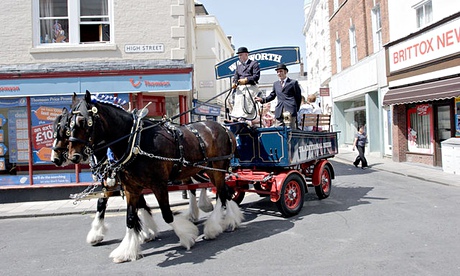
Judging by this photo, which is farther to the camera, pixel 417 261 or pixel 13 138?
pixel 13 138

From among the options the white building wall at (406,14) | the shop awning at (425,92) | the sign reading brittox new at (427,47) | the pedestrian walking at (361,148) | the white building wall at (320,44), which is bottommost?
the pedestrian walking at (361,148)

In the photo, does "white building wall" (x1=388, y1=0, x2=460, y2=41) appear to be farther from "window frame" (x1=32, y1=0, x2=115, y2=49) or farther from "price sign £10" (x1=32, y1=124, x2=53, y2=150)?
"price sign £10" (x1=32, y1=124, x2=53, y2=150)

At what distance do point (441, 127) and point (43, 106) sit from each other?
1282 cm

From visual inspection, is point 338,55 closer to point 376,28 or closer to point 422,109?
point 376,28

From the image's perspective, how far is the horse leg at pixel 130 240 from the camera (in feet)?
14.8

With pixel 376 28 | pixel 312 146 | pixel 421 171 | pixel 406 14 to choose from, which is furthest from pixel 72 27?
pixel 376 28

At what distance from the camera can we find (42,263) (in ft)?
15.3

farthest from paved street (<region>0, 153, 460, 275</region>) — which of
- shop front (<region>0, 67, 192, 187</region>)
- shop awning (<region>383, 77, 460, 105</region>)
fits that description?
shop awning (<region>383, 77, 460, 105</region>)

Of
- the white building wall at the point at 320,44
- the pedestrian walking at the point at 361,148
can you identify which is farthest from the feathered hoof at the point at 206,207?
the white building wall at the point at 320,44

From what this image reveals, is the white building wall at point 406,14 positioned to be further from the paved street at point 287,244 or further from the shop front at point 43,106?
the shop front at point 43,106

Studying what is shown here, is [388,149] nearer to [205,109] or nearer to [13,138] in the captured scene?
[205,109]

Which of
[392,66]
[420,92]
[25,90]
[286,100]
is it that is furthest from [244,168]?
[392,66]

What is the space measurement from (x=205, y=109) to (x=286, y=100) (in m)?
5.62

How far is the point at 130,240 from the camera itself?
4.61 meters
